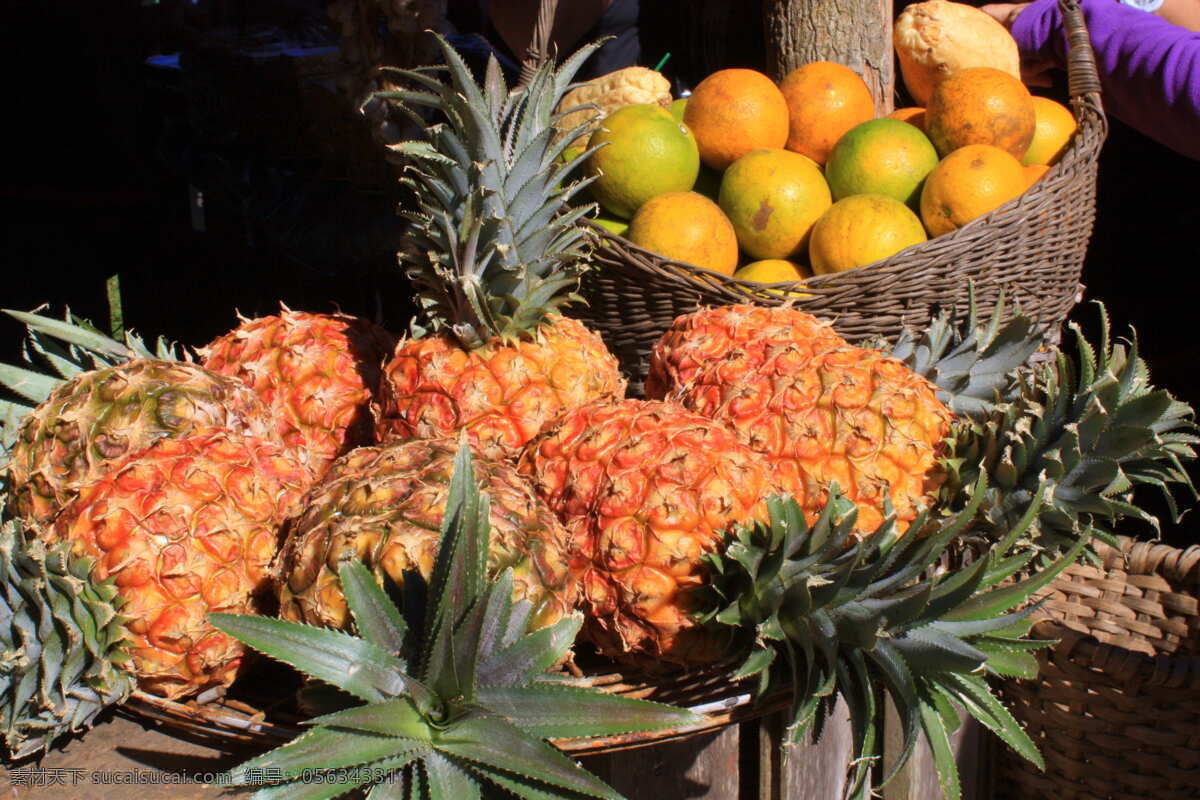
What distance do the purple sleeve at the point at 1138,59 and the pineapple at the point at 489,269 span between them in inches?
96.5

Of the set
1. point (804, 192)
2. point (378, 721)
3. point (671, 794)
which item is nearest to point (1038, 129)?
point (804, 192)

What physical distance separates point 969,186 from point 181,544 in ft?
7.87

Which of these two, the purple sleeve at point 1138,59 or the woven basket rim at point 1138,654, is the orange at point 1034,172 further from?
the woven basket rim at point 1138,654

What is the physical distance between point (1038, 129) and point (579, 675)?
2.61 meters

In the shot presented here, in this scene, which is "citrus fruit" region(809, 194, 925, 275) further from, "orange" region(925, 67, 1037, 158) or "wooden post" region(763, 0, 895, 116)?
"wooden post" region(763, 0, 895, 116)

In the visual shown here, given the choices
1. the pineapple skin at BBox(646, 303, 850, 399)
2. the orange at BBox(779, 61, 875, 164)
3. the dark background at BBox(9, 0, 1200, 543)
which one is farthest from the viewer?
the dark background at BBox(9, 0, 1200, 543)

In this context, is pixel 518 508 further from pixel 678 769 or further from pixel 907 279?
pixel 907 279

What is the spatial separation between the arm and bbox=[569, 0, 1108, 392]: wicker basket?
0.51m

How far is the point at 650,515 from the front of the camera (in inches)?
60.0

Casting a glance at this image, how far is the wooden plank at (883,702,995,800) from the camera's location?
252 cm

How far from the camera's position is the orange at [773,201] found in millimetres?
2773

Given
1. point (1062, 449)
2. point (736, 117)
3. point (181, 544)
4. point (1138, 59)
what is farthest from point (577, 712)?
point (1138, 59)

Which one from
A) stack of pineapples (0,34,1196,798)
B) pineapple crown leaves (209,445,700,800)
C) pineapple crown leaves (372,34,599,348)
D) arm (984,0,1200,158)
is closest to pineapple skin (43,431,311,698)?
stack of pineapples (0,34,1196,798)

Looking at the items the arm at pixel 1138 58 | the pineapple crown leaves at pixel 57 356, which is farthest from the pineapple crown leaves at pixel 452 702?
the arm at pixel 1138 58
